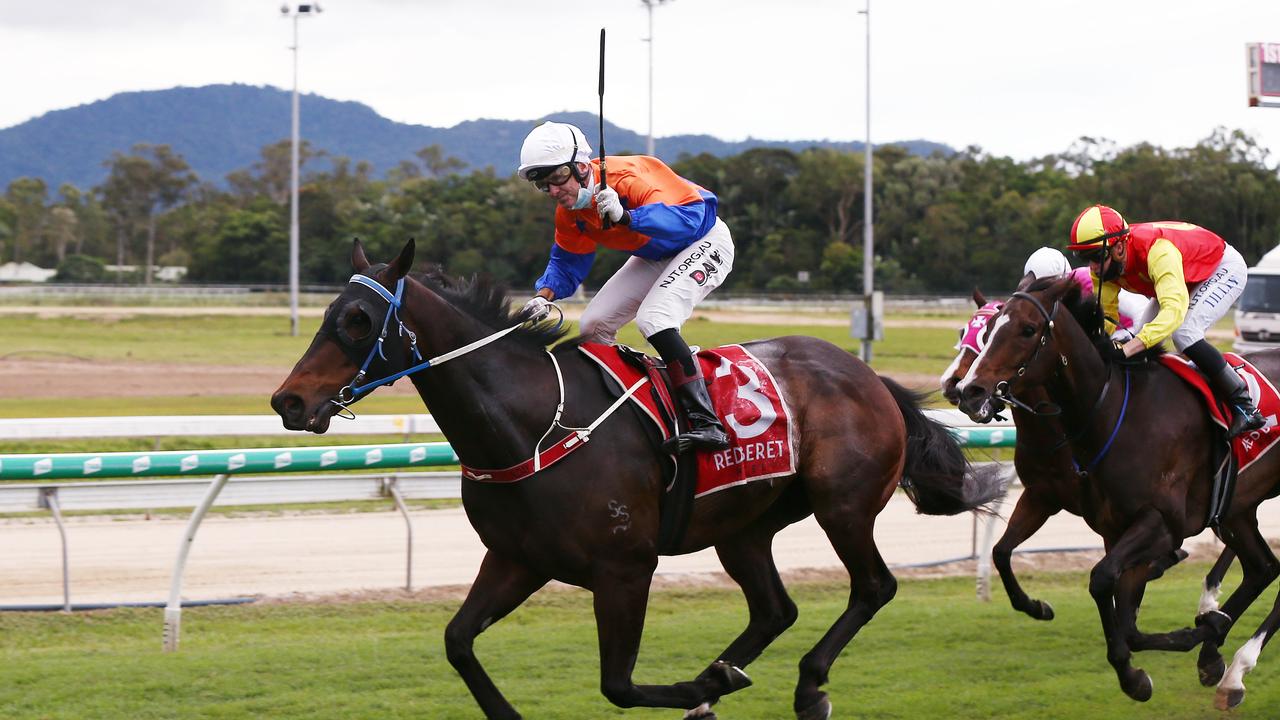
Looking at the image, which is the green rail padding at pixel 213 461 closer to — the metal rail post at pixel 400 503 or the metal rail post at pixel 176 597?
the metal rail post at pixel 176 597

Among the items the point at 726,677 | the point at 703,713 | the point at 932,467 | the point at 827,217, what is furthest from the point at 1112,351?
the point at 827,217

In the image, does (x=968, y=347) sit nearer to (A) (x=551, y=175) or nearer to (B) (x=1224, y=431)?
(B) (x=1224, y=431)

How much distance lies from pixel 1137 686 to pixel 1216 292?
6.13 ft

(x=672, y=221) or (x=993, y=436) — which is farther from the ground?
(x=672, y=221)

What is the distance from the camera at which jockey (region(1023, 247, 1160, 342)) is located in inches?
223

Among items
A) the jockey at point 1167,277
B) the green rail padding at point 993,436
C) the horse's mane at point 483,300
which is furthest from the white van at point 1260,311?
the horse's mane at point 483,300

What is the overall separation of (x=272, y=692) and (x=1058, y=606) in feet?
13.2

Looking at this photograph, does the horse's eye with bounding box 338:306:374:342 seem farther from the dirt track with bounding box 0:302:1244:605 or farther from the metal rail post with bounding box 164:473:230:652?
the dirt track with bounding box 0:302:1244:605

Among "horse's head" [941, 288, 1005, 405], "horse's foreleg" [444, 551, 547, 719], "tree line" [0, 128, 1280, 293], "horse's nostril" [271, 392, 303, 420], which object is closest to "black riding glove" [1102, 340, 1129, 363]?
"horse's head" [941, 288, 1005, 405]

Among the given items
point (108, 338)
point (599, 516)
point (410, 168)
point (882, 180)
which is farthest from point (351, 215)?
point (599, 516)

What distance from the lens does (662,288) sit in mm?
4742

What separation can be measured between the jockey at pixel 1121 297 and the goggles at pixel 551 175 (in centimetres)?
222

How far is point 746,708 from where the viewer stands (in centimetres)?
507

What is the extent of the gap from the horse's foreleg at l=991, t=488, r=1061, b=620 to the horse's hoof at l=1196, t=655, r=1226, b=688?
25.3 inches
